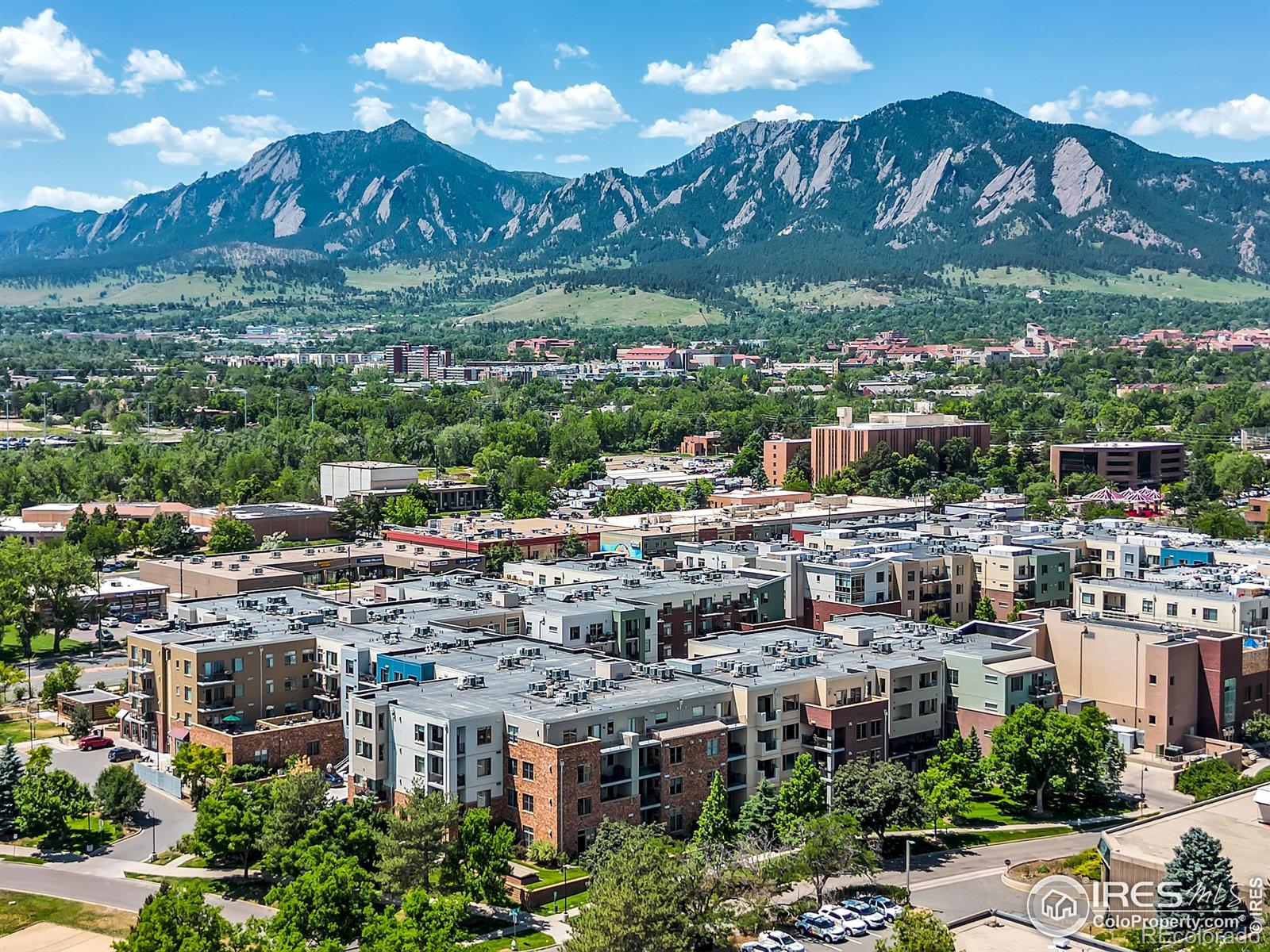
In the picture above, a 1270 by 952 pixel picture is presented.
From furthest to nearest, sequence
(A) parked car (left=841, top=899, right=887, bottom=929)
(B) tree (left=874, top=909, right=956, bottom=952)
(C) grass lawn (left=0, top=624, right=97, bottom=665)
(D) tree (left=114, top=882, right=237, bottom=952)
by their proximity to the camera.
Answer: (C) grass lawn (left=0, top=624, right=97, bottom=665), (A) parked car (left=841, top=899, right=887, bottom=929), (D) tree (left=114, top=882, right=237, bottom=952), (B) tree (left=874, top=909, right=956, bottom=952)

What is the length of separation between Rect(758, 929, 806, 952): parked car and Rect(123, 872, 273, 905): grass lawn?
996 centimetres

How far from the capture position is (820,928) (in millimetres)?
26156

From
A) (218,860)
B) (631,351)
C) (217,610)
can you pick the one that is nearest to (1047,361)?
(631,351)

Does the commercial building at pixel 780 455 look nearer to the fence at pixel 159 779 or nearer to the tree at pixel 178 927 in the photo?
the fence at pixel 159 779

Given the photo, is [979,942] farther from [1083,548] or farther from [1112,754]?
[1083,548]

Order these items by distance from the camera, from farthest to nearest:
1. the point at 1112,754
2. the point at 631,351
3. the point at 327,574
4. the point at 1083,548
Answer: the point at 631,351
the point at 327,574
the point at 1083,548
the point at 1112,754

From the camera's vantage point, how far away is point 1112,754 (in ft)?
113

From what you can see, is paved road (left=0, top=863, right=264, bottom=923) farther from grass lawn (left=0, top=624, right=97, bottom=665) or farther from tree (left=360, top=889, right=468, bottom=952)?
grass lawn (left=0, top=624, right=97, bottom=665)

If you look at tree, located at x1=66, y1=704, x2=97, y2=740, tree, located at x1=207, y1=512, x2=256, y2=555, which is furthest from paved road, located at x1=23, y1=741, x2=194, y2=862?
tree, located at x1=207, y1=512, x2=256, y2=555

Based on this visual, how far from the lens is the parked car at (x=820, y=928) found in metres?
25.9

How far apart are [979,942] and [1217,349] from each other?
549ft

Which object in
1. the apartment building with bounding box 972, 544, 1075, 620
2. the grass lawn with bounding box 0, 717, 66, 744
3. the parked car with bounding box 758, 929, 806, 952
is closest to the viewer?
the parked car with bounding box 758, 929, 806, 952

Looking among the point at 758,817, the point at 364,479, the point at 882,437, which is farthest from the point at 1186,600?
the point at 364,479

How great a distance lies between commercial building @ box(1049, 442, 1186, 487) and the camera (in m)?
89.2
